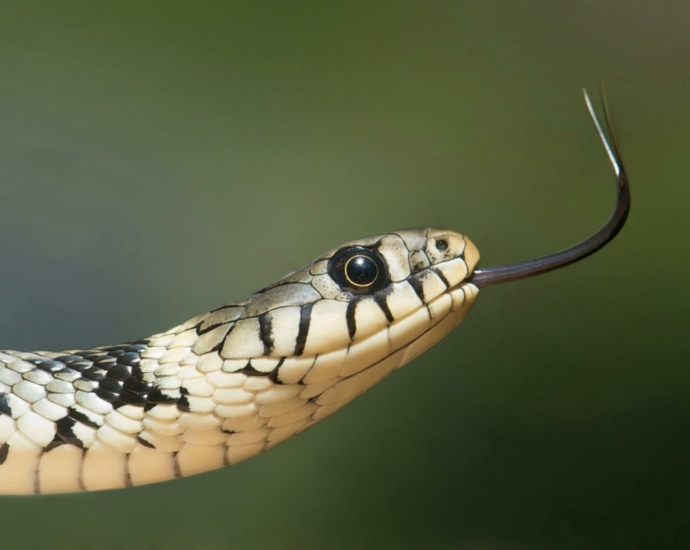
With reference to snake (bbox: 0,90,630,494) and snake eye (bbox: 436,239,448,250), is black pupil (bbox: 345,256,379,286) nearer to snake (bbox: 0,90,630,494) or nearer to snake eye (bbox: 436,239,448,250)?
snake (bbox: 0,90,630,494)

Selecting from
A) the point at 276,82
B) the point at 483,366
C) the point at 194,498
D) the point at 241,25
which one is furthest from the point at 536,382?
the point at 241,25

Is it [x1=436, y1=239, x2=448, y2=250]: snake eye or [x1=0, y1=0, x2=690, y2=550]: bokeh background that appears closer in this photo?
[x1=436, y1=239, x2=448, y2=250]: snake eye

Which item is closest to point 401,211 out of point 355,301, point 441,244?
point 441,244

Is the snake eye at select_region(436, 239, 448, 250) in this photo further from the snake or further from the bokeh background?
the bokeh background

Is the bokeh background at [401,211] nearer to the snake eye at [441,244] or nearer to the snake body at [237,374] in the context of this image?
the snake body at [237,374]

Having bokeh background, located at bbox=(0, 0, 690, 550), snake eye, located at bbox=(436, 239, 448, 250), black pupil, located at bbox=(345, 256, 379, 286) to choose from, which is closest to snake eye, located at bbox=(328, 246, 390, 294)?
black pupil, located at bbox=(345, 256, 379, 286)

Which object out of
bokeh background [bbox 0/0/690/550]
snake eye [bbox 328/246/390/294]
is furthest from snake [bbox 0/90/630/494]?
bokeh background [bbox 0/0/690/550]

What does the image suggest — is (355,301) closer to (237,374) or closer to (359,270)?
(359,270)

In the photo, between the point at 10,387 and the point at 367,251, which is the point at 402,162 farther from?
the point at 10,387
